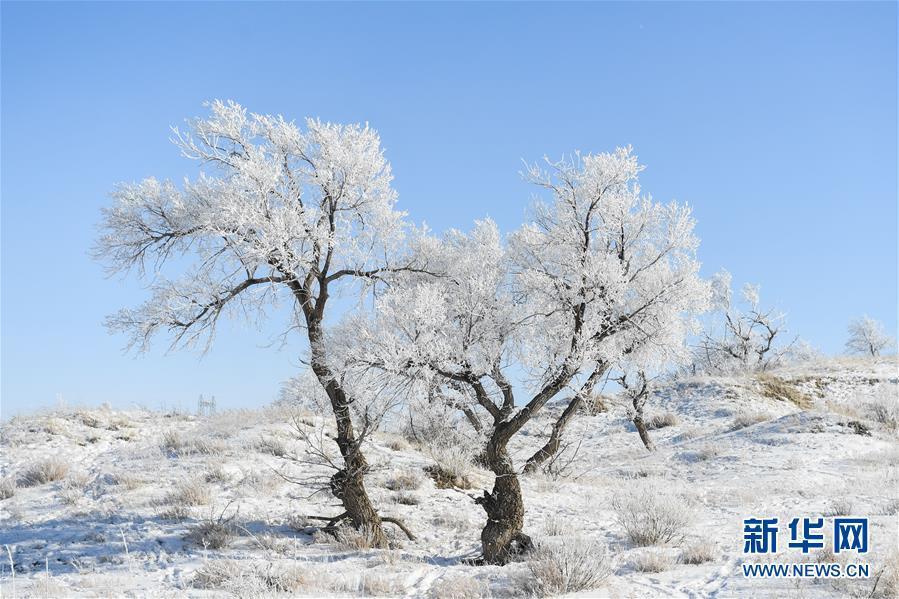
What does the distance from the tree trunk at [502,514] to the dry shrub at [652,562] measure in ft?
6.26

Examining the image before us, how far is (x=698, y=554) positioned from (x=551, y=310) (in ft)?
13.9

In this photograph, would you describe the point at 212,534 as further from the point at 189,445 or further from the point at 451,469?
the point at 189,445

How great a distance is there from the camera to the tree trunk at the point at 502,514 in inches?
388

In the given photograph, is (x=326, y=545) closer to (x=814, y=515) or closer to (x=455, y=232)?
(x=455, y=232)

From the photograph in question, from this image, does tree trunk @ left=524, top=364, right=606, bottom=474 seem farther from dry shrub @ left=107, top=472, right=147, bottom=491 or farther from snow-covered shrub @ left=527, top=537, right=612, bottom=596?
dry shrub @ left=107, top=472, right=147, bottom=491

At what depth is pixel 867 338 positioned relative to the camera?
64000mm

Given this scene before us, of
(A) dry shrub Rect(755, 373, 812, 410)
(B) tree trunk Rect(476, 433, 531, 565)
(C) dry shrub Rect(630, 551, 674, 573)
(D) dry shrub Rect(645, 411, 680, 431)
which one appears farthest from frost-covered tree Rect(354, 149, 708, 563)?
(A) dry shrub Rect(755, 373, 812, 410)

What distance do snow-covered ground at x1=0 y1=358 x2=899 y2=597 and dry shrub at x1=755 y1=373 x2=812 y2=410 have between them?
6.79 metres

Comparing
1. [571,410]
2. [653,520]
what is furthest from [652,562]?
[571,410]

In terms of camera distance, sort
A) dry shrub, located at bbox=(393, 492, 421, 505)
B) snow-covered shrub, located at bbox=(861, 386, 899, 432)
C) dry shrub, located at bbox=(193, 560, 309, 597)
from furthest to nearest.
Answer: snow-covered shrub, located at bbox=(861, 386, 899, 432)
dry shrub, located at bbox=(393, 492, 421, 505)
dry shrub, located at bbox=(193, 560, 309, 597)

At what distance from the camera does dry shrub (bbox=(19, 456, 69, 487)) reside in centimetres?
1398

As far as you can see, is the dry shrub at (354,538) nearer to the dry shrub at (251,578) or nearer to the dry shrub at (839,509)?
the dry shrub at (251,578)

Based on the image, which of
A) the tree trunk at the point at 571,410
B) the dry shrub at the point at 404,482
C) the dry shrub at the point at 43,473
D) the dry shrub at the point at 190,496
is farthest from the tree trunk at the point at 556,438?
the dry shrub at the point at 43,473

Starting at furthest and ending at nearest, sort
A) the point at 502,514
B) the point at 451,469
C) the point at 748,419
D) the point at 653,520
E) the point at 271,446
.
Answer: the point at 748,419 < the point at 271,446 < the point at 451,469 < the point at 502,514 < the point at 653,520
